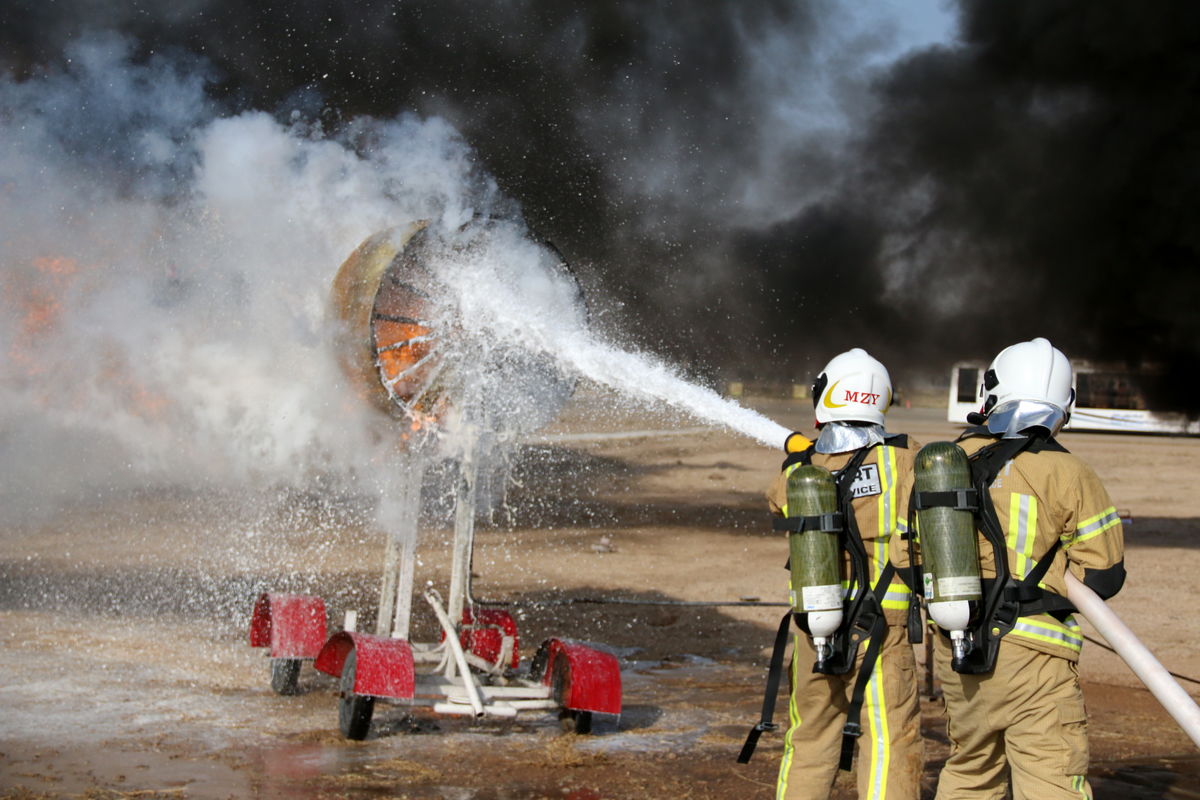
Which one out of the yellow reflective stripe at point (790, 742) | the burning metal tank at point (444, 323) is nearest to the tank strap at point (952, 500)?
the yellow reflective stripe at point (790, 742)

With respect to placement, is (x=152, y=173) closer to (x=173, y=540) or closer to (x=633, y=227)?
(x=173, y=540)

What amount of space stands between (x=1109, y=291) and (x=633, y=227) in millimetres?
6061

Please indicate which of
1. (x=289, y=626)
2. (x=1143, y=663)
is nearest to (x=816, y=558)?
(x=1143, y=663)

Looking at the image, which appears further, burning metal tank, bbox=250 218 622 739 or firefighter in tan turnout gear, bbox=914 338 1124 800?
burning metal tank, bbox=250 218 622 739

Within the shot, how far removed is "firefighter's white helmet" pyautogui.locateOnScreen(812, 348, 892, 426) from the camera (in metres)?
4.52

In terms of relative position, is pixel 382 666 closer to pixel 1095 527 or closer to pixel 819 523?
pixel 819 523

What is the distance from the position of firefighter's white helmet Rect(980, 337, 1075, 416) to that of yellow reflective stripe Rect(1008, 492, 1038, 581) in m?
0.37

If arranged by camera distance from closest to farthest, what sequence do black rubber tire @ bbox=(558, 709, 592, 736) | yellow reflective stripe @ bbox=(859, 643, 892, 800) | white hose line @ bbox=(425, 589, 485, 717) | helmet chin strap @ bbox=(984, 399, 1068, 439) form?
helmet chin strap @ bbox=(984, 399, 1068, 439) < yellow reflective stripe @ bbox=(859, 643, 892, 800) < white hose line @ bbox=(425, 589, 485, 717) < black rubber tire @ bbox=(558, 709, 592, 736)

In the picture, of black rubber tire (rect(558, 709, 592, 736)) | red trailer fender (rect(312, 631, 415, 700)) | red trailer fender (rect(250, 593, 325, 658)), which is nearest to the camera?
red trailer fender (rect(312, 631, 415, 700))

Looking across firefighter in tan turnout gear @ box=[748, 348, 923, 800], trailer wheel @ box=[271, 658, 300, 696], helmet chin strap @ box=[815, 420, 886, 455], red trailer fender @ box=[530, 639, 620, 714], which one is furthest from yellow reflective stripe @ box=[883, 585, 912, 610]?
trailer wheel @ box=[271, 658, 300, 696]

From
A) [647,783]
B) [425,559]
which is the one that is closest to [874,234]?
[425,559]

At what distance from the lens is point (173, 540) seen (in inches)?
510

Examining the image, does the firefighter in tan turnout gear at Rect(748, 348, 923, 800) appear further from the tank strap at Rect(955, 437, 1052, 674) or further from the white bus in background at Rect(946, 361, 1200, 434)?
the white bus in background at Rect(946, 361, 1200, 434)

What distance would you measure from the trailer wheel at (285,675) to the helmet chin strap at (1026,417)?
15.2 feet
